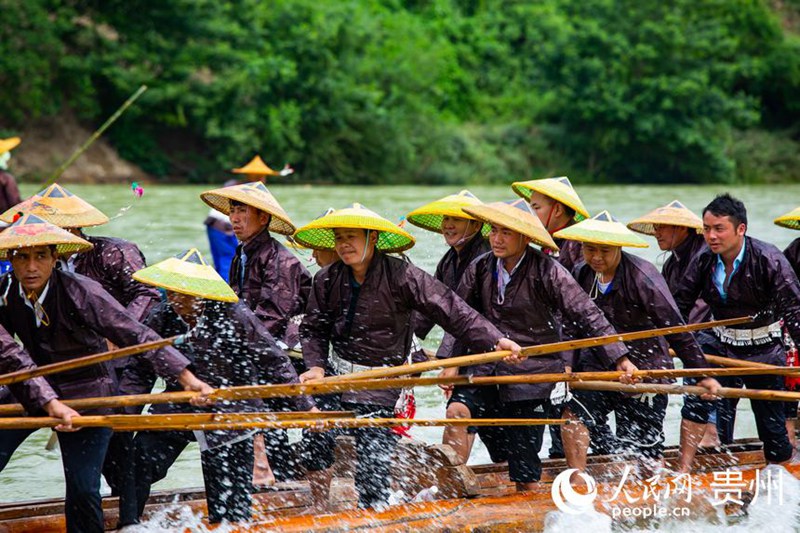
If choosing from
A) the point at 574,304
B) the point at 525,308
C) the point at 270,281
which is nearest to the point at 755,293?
the point at 574,304

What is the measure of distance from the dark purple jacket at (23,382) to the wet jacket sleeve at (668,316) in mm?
2613

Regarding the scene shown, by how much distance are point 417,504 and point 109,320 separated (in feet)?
4.75

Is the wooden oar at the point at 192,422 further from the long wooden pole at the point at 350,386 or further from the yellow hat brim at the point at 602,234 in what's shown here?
the yellow hat brim at the point at 602,234

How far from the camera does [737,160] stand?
2819 centimetres

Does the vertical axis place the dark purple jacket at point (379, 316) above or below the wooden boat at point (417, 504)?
above

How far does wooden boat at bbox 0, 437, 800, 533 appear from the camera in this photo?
4098 millimetres

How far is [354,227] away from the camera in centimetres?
434

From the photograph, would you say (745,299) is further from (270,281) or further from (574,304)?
Result: (270,281)

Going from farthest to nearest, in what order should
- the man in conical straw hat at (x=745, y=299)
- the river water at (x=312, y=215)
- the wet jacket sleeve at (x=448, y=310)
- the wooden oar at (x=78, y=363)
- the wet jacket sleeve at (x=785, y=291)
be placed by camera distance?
the river water at (x=312, y=215) < the man in conical straw hat at (x=745, y=299) < the wet jacket sleeve at (x=785, y=291) < the wet jacket sleeve at (x=448, y=310) < the wooden oar at (x=78, y=363)

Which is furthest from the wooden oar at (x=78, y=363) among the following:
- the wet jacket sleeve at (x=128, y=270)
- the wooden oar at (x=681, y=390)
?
the wooden oar at (x=681, y=390)

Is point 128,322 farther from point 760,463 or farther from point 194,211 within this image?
point 194,211

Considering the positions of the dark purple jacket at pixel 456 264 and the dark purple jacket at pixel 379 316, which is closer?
the dark purple jacket at pixel 379 316

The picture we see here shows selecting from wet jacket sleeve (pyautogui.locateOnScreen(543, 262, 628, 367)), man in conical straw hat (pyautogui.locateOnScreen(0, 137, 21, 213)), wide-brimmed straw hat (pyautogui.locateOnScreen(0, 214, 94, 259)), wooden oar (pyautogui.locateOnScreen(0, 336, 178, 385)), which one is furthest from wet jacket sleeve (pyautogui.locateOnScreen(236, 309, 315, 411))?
man in conical straw hat (pyautogui.locateOnScreen(0, 137, 21, 213))

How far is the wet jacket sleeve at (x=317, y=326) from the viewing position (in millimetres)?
4492
